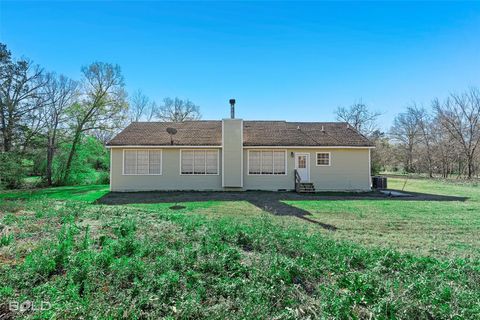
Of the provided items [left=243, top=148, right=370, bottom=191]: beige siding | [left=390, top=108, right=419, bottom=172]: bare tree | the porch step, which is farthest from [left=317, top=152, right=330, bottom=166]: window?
[left=390, top=108, right=419, bottom=172]: bare tree

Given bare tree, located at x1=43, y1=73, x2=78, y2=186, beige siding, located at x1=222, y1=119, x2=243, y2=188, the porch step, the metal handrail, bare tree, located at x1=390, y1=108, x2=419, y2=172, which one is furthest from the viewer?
bare tree, located at x1=390, y1=108, x2=419, y2=172

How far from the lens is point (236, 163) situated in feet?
49.6

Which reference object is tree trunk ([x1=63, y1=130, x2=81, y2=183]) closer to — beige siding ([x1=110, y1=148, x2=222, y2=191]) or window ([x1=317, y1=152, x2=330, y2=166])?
beige siding ([x1=110, y1=148, x2=222, y2=191])

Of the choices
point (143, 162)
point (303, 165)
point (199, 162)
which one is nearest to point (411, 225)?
point (303, 165)

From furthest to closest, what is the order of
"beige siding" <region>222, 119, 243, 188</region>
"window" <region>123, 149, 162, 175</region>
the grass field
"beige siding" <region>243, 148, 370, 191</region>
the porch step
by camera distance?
"beige siding" <region>243, 148, 370, 191</region> < "window" <region>123, 149, 162, 175</region> < "beige siding" <region>222, 119, 243, 188</region> < the porch step < the grass field

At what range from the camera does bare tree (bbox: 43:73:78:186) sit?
63.2ft

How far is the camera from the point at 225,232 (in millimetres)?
5305

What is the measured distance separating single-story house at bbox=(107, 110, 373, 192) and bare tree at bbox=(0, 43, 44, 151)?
331 inches

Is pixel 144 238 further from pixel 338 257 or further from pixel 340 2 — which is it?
pixel 340 2

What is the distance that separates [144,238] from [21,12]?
10.9m

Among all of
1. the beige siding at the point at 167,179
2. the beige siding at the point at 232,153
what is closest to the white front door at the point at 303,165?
the beige siding at the point at 232,153

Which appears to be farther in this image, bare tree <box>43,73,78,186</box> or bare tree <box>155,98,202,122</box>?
bare tree <box>155,98,202,122</box>

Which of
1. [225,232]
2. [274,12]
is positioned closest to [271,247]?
[225,232]

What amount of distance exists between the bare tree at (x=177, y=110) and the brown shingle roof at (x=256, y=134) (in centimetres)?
2173
